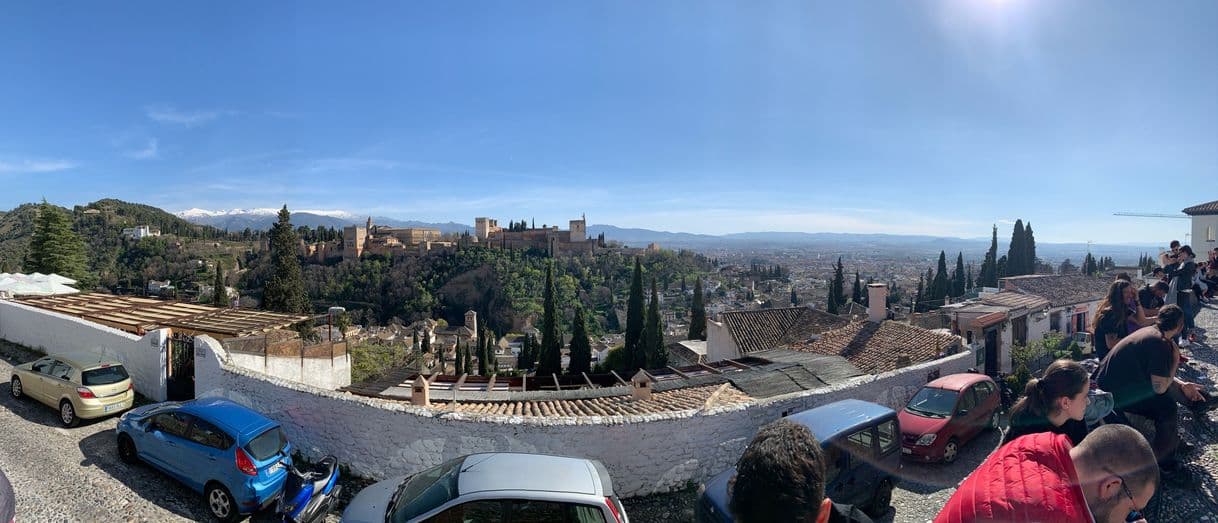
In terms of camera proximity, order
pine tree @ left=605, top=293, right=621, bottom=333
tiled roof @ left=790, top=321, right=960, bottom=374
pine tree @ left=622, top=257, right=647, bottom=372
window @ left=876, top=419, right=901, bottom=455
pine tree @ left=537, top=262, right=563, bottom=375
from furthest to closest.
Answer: pine tree @ left=605, top=293, right=621, bottom=333
pine tree @ left=537, top=262, right=563, bottom=375
pine tree @ left=622, top=257, right=647, bottom=372
tiled roof @ left=790, top=321, right=960, bottom=374
window @ left=876, top=419, right=901, bottom=455

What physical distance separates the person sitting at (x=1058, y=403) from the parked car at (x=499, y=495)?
307cm

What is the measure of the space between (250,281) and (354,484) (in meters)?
75.5

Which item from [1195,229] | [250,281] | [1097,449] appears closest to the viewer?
[1097,449]

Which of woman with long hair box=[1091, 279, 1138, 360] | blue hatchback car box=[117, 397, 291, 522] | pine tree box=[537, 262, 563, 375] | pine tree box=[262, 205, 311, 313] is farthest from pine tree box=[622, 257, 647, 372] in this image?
blue hatchback car box=[117, 397, 291, 522]

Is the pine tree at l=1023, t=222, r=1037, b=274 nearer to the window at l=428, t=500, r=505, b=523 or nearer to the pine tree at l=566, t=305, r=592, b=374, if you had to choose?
the pine tree at l=566, t=305, r=592, b=374

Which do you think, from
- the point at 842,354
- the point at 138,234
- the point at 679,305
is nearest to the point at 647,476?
the point at 842,354

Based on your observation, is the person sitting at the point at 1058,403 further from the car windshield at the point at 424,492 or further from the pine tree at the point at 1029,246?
the pine tree at the point at 1029,246

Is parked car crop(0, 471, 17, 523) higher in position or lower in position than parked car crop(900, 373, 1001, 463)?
higher

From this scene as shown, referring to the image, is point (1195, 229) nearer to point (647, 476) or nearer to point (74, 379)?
point (647, 476)

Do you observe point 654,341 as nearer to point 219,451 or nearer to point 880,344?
point 880,344

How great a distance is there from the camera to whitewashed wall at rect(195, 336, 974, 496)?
5.89 metres

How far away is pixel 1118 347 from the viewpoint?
4.59 m

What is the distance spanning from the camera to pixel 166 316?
10.6 meters

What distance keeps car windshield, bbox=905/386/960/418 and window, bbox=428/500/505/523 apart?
6327 millimetres
